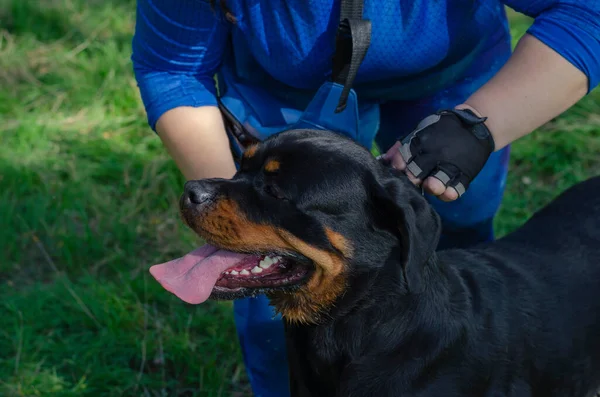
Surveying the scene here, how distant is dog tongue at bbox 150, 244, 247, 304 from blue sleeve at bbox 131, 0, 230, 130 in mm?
710

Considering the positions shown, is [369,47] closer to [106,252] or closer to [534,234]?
[534,234]

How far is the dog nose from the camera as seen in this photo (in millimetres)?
2469

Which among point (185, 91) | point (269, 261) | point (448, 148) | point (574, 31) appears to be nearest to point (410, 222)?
point (448, 148)

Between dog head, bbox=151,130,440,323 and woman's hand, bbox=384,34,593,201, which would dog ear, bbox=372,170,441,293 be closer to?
dog head, bbox=151,130,440,323

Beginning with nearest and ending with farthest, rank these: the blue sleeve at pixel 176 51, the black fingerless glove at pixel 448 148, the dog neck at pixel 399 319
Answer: the dog neck at pixel 399 319
the black fingerless glove at pixel 448 148
the blue sleeve at pixel 176 51

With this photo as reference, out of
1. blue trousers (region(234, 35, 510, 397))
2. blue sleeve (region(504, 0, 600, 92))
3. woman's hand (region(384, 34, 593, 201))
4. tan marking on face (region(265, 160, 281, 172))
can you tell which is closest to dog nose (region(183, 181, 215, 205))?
tan marking on face (region(265, 160, 281, 172))

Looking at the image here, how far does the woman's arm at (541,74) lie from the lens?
2.57m

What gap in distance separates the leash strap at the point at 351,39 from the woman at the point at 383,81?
0.11 meters

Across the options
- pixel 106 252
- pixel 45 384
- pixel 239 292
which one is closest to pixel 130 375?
pixel 45 384

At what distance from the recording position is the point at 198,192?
2.47m

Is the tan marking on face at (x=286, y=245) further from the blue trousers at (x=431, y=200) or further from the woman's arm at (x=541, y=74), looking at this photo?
the blue trousers at (x=431, y=200)

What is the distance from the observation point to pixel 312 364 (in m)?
2.60

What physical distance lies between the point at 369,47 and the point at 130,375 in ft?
5.67

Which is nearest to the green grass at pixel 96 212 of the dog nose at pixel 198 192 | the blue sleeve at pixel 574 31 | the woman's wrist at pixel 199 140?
the woman's wrist at pixel 199 140
